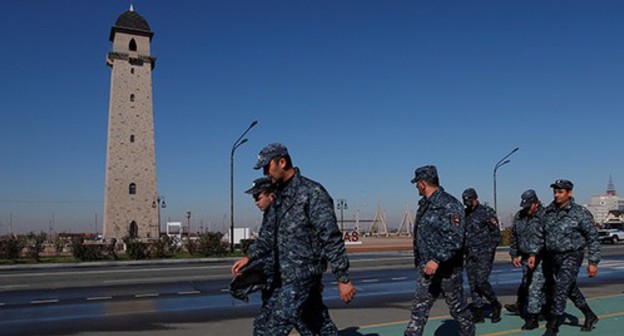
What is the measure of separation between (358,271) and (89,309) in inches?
418

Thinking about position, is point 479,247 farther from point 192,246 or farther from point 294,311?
point 192,246

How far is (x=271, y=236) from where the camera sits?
16.8ft

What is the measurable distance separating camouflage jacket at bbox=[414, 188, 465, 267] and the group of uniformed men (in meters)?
0.01

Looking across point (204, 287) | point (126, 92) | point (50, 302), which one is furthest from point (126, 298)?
point (126, 92)

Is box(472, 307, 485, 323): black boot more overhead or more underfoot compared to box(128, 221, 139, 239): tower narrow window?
more underfoot

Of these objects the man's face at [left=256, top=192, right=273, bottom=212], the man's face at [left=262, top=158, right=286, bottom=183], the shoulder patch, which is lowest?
the shoulder patch

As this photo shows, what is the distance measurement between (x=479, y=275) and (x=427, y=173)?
9.82 feet

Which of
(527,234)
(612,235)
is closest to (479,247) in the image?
(527,234)

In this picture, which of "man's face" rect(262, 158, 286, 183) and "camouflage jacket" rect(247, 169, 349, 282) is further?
"man's face" rect(262, 158, 286, 183)

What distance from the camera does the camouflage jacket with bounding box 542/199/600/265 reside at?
292 inches

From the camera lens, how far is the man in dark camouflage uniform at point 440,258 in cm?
595

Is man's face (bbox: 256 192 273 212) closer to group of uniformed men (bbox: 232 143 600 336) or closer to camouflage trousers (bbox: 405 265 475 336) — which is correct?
group of uniformed men (bbox: 232 143 600 336)

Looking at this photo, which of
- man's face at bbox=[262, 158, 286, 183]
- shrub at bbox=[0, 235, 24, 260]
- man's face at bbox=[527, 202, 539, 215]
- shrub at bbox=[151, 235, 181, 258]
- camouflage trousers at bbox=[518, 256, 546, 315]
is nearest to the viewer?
man's face at bbox=[262, 158, 286, 183]

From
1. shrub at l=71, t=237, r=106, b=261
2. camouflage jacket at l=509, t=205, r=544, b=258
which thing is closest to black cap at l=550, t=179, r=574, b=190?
camouflage jacket at l=509, t=205, r=544, b=258
